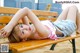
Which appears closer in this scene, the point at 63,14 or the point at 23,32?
the point at 23,32

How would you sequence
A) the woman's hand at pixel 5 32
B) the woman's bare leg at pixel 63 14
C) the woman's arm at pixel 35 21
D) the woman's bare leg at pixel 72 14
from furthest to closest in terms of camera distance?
1. the woman's bare leg at pixel 63 14
2. the woman's bare leg at pixel 72 14
3. the woman's arm at pixel 35 21
4. the woman's hand at pixel 5 32

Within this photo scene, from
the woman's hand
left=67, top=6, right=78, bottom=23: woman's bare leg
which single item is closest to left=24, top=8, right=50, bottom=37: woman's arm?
the woman's hand

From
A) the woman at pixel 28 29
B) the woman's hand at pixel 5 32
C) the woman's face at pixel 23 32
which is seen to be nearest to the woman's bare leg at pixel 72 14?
the woman at pixel 28 29

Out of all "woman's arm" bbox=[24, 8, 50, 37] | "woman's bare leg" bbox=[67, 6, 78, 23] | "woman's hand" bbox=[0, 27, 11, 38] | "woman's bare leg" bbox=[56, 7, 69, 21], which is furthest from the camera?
"woman's bare leg" bbox=[56, 7, 69, 21]

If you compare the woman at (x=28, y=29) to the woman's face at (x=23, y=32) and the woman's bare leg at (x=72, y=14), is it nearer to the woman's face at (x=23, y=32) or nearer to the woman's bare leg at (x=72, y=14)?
the woman's face at (x=23, y=32)

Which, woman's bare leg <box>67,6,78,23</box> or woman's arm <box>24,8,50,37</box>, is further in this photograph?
woman's bare leg <box>67,6,78,23</box>

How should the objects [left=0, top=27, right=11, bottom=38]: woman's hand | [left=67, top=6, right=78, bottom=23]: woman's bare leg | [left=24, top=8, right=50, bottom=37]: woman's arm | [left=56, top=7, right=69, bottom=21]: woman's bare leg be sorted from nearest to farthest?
[left=0, top=27, right=11, bottom=38]: woman's hand, [left=24, top=8, right=50, bottom=37]: woman's arm, [left=67, top=6, right=78, bottom=23]: woman's bare leg, [left=56, top=7, right=69, bottom=21]: woman's bare leg

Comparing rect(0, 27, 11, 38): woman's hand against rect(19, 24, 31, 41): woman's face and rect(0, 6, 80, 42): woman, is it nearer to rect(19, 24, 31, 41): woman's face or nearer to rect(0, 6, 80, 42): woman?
rect(0, 6, 80, 42): woman

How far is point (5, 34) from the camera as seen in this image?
4.98 ft

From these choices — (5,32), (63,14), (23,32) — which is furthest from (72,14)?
(5,32)

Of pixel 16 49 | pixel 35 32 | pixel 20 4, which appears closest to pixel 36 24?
pixel 35 32

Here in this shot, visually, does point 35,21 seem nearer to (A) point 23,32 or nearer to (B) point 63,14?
(A) point 23,32

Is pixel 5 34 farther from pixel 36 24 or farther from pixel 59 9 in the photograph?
pixel 59 9

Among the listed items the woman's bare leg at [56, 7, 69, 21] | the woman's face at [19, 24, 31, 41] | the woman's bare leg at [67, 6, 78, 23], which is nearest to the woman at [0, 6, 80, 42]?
the woman's face at [19, 24, 31, 41]
